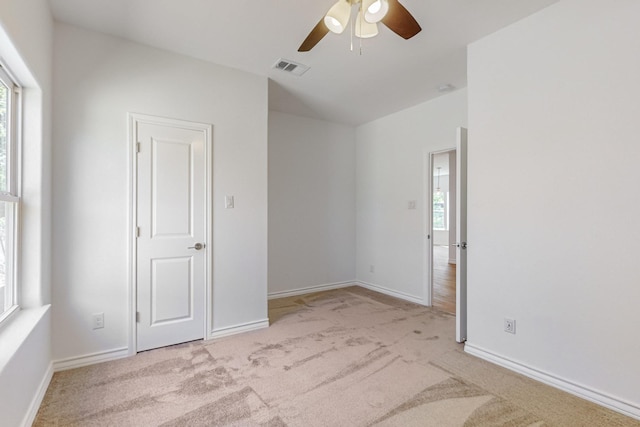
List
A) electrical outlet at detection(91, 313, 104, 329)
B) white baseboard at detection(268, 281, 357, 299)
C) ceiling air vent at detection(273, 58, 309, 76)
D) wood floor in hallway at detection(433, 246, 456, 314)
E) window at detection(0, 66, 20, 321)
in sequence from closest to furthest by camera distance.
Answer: window at detection(0, 66, 20, 321)
electrical outlet at detection(91, 313, 104, 329)
ceiling air vent at detection(273, 58, 309, 76)
wood floor in hallway at detection(433, 246, 456, 314)
white baseboard at detection(268, 281, 357, 299)

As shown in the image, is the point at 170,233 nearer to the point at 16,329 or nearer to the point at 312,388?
the point at 16,329

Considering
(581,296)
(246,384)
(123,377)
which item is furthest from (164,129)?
(581,296)

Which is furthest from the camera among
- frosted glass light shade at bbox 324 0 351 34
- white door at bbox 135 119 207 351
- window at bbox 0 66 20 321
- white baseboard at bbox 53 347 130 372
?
white door at bbox 135 119 207 351

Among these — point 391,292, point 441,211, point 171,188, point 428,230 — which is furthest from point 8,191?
point 441,211

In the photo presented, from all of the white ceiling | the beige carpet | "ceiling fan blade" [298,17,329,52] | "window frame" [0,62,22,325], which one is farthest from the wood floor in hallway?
"window frame" [0,62,22,325]

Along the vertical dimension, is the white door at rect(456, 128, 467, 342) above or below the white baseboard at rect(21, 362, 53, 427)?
above

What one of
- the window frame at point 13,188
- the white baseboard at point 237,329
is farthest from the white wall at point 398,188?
the window frame at point 13,188

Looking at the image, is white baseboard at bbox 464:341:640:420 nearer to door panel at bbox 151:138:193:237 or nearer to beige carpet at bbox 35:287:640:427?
beige carpet at bbox 35:287:640:427

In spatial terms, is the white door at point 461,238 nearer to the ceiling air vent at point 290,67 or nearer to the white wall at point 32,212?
the ceiling air vent at point 290,67

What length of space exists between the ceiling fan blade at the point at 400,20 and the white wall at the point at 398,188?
2135 mm

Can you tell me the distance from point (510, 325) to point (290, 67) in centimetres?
296

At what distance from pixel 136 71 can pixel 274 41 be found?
1.19 m

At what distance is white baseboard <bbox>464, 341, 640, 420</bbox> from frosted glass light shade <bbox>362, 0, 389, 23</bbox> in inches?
101

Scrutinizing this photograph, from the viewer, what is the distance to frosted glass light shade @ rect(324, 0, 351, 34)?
1.71 m
